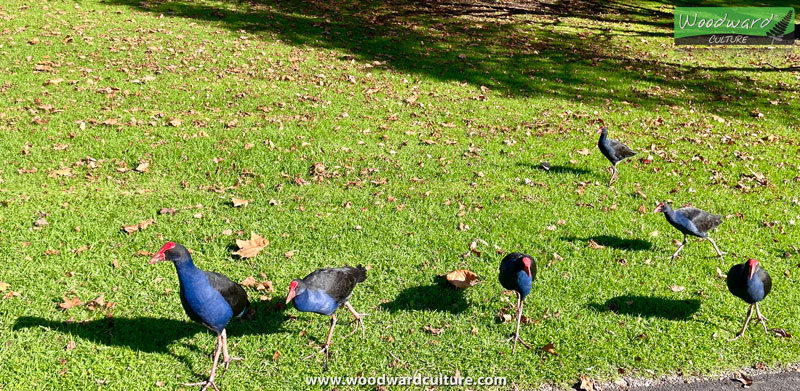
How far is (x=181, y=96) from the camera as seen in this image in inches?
411

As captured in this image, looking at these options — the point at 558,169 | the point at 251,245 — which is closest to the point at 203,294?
the point at 251,245

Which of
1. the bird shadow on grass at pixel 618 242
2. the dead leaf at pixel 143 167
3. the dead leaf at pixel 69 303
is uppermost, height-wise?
the dead leaf at pixel 143 167

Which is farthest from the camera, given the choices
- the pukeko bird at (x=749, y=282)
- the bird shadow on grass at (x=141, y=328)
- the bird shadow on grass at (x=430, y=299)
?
the bird shadow on grass at (x=430, y=299)

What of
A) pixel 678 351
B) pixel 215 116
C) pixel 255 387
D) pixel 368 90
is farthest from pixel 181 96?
pixel 678 351

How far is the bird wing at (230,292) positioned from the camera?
14.8ft

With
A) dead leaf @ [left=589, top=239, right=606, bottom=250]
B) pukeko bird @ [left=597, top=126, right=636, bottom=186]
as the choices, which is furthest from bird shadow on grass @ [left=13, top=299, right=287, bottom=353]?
pukeko bird @ [left=597, top=126, right=636, bottom=186]

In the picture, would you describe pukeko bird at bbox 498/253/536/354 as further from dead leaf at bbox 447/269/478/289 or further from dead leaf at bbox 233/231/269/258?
dead leaf at bbox 233/231/269/258

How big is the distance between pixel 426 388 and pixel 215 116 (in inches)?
273

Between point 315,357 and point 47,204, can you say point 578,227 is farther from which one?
point 47,204

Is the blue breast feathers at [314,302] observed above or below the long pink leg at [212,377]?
above

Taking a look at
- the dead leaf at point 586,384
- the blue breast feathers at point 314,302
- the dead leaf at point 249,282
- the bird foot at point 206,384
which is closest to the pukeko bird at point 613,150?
the dead leaf at point 586,384

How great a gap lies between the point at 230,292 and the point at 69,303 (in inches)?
75.7

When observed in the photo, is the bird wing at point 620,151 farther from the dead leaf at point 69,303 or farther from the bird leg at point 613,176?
the dead leaf at point 69,303

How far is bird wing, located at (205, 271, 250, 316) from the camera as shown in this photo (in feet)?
14.8
